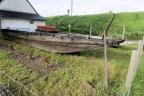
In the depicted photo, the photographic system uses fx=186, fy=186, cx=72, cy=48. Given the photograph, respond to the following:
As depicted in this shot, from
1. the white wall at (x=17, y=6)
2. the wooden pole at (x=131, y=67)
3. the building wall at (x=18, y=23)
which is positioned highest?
the white wall at (x=17, y=6)

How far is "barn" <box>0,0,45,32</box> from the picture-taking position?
55.1 feet

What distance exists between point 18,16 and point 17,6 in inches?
71.0

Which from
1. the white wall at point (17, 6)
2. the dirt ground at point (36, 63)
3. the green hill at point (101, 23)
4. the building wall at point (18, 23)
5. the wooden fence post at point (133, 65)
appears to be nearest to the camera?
the wooden fence post at point (133, 65)

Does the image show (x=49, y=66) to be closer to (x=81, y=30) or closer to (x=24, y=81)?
(x=24, y=81)

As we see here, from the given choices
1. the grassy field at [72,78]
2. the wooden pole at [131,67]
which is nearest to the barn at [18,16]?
the grassy field at [72,78]

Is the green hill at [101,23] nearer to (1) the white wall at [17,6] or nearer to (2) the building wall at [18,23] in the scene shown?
(2) the building wall at [18,23]

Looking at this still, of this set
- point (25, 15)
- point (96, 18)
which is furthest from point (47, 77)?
point (96, 18)

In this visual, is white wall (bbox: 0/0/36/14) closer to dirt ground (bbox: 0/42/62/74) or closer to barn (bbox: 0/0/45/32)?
barn (bbox: 0/0/45/32)

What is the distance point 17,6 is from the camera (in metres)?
19.0

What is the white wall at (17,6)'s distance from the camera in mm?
18084

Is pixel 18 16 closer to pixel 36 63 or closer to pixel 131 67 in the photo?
pixel 36 63

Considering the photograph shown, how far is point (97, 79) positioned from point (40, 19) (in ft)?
49.2

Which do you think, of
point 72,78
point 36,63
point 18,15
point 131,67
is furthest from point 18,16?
point 131,67

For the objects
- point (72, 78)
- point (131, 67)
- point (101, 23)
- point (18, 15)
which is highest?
point (18, 15)
